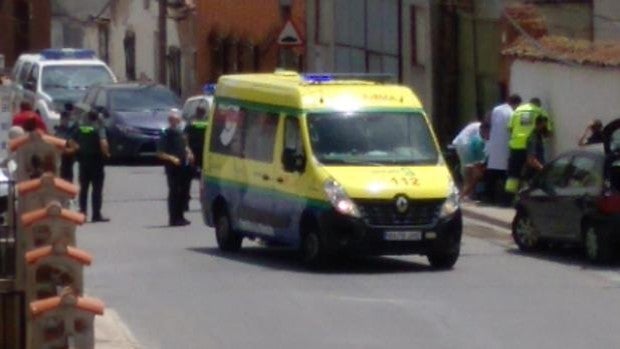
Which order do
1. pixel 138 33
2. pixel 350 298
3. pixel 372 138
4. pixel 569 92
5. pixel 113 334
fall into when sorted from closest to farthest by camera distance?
pixel 113 334
pixel 350 298
pixel 372 138
pixel 569 92
pixel 138 33

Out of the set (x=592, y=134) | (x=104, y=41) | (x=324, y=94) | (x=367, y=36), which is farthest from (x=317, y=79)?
(x=104, y=41)

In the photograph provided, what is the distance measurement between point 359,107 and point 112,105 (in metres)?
19.0

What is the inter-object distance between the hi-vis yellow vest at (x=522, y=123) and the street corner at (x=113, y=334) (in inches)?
488

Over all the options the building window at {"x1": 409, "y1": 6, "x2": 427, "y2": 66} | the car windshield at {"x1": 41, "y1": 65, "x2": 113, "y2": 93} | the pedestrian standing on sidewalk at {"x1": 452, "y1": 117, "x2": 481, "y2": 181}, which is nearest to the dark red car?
the pedestrian standing on sidewalk at {"x1": 452, "y1": 117, "x2": 481, "y2": 181}

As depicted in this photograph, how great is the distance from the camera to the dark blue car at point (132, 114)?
132 ft

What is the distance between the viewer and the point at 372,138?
2248cm

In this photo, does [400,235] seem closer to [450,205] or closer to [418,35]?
[450,205]

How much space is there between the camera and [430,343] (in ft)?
54.0

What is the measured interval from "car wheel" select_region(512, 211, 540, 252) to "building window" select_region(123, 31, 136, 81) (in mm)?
36129

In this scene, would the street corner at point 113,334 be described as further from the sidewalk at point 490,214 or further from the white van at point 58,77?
the white van at point 58,77

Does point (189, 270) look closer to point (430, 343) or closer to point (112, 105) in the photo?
point (430, 343)

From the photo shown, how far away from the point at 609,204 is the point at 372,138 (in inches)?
113

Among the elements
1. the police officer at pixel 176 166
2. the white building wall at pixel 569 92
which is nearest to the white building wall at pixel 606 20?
the white building wall at pixel 569 92

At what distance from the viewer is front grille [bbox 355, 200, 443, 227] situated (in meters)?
21.6
